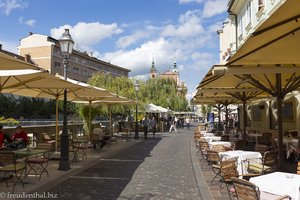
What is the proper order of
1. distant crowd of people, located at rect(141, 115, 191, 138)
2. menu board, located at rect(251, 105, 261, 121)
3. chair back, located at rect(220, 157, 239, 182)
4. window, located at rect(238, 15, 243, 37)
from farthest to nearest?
distant crowd of people, located at rect(141, 115, 191, 138) < window, located at rect(238, 15, 243, 37) < menu board, located at rect(251, 105, 261, 121) < chair back, located at rect(220, 157, 239, 182)

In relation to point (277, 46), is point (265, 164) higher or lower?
lower

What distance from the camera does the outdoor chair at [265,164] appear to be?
794 cm

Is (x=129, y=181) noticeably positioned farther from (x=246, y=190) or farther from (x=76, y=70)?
(x=76, y=70)

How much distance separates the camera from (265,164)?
316 inches

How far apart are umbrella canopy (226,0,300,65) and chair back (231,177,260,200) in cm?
192

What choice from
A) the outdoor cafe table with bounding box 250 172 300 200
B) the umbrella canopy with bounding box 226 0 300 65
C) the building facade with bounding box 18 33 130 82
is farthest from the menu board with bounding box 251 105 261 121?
the building facade with bounding box 18 33 130 82

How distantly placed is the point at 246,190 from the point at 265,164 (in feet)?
11.9

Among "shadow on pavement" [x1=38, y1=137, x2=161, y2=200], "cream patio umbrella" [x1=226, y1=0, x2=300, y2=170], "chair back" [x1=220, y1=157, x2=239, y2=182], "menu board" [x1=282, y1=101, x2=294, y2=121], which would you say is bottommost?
"shadow on pavement" [x1=38, y1=137, x2=161, y2=200]

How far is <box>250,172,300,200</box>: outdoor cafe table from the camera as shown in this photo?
15.8 feet

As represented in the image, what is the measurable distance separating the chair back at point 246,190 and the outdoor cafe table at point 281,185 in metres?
0.45

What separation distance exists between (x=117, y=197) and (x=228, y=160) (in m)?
2.64

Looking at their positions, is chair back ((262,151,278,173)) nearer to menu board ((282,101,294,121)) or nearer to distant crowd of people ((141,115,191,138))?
menu board ((282,101,294,121))

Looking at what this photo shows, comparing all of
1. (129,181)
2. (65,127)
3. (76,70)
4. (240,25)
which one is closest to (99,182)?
(129,181)

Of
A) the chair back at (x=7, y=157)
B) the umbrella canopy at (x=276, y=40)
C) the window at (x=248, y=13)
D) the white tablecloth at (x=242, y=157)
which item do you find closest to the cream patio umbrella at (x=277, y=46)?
the umbrella canopy at (x=276, y=40)
